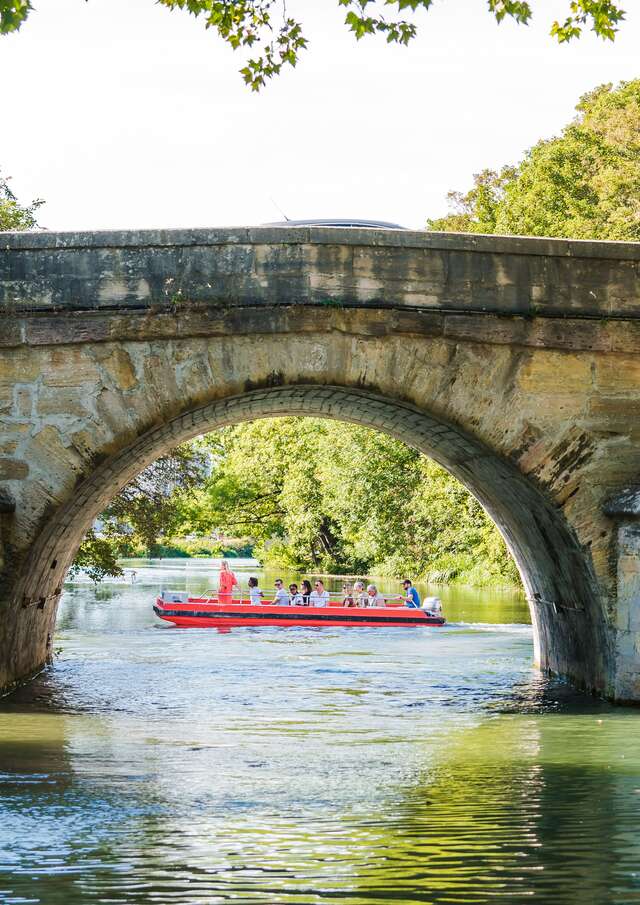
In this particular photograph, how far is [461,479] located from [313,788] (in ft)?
21.0

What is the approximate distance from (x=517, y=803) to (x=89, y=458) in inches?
170

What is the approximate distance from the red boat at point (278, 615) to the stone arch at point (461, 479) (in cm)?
829

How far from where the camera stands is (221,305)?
9492 millimetres

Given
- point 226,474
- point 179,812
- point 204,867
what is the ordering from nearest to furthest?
point 204,867
point 179,812
point 226,474

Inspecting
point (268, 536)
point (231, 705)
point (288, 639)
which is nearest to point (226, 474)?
point (268, 536)

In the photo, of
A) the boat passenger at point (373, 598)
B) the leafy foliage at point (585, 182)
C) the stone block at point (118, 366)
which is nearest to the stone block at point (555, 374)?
the stone block at point (118, 366)

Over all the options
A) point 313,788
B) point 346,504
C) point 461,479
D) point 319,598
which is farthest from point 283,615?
point 346,504

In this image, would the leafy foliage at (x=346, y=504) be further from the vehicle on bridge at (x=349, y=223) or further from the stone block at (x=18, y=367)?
the stone block at (x=18, y=367)

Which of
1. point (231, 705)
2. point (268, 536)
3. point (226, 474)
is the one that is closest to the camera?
point (231, 705)

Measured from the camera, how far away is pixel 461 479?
43.2 feet

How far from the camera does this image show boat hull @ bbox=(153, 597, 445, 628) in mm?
21750

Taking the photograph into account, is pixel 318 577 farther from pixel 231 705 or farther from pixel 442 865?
pixel 442 865

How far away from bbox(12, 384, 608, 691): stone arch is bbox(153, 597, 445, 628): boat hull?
326 inches

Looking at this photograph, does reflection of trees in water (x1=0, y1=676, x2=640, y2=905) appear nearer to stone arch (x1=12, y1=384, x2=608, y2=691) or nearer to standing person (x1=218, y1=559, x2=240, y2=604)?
stone arch (x1=12, y1=384, x2=608, y2=691)
